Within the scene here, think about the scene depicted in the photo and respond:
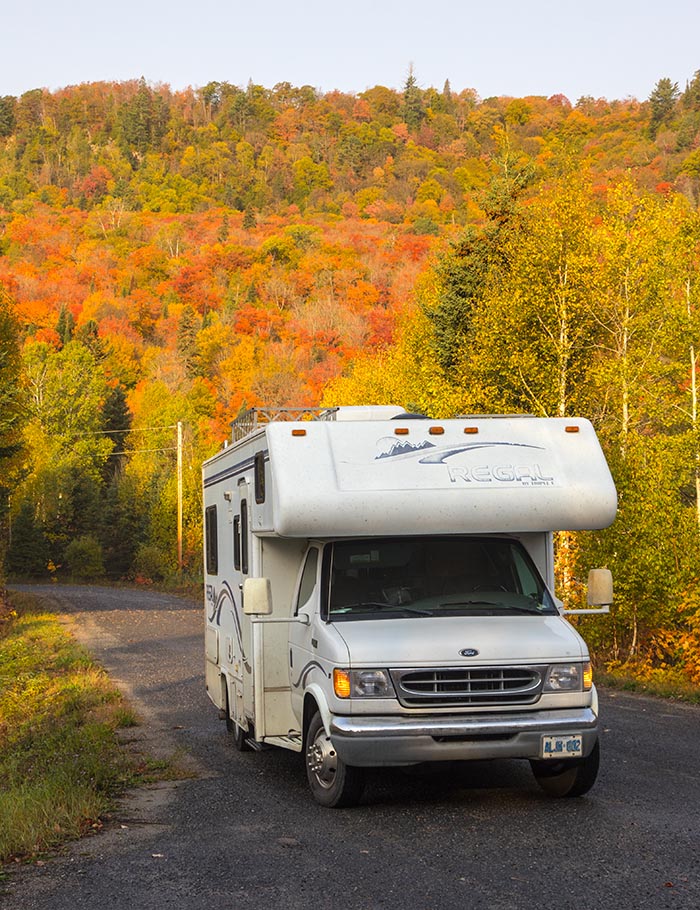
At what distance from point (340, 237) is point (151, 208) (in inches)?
1873

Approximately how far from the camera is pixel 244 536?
1093 cm

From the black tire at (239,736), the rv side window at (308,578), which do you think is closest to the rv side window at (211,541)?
the black tire at (239,736)

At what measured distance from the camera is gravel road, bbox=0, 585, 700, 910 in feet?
21.4

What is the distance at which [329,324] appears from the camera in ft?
293

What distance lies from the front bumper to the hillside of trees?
405 inches

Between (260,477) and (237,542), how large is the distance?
5.36 feet

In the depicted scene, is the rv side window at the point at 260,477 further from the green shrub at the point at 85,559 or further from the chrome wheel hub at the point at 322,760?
the green shrub at the point at 85,559

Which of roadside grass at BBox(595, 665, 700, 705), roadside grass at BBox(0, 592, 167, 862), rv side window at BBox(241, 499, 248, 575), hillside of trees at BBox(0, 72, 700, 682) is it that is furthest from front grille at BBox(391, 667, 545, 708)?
hillside of trees at BBox(0, 72, 700, 682)

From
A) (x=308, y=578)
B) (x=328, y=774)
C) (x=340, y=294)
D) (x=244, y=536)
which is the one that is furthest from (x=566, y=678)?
(x=340, y=294)

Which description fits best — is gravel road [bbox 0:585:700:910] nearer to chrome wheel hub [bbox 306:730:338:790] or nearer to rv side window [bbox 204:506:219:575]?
chrome wheel hub [bbox 306:730:338:790]

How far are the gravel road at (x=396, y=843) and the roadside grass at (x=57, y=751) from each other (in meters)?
0.29

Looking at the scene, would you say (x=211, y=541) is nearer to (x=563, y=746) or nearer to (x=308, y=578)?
(x=308, y=578)

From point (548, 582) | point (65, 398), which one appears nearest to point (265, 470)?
point (548, 582)

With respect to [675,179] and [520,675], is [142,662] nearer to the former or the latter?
[520,675]
